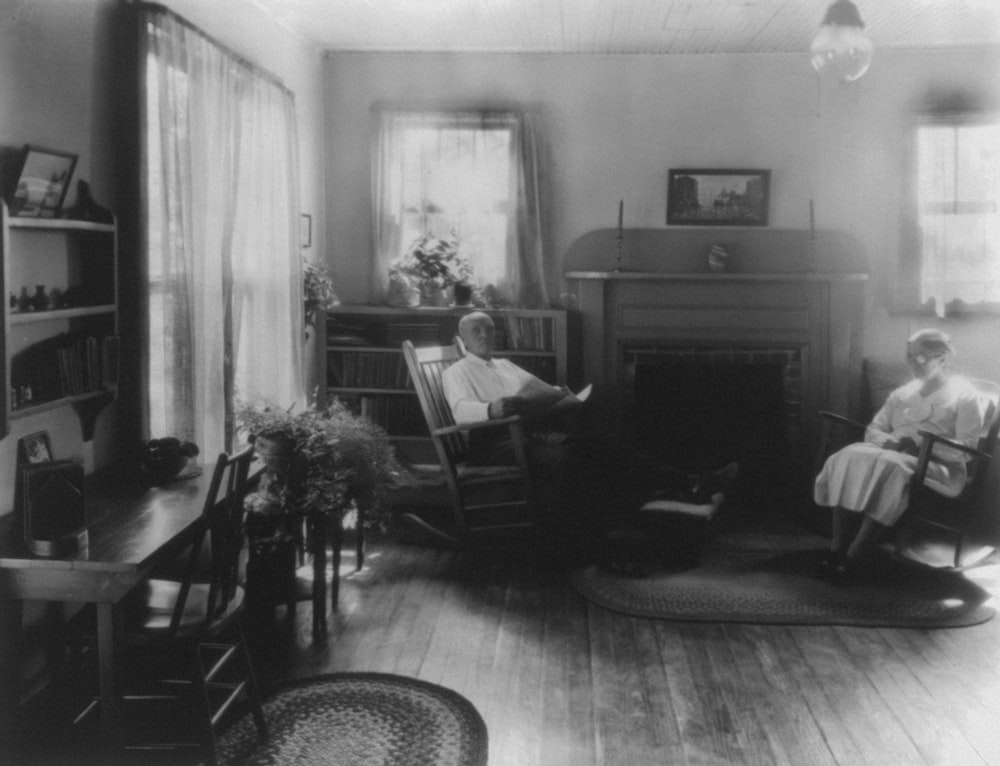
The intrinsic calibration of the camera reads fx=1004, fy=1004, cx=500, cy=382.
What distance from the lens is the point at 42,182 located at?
306 cm

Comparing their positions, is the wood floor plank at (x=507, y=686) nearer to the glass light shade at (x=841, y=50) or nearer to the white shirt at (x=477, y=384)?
the white shirt at (x=477, y=384)

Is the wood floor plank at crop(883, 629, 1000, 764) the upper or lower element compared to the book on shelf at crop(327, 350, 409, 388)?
lower

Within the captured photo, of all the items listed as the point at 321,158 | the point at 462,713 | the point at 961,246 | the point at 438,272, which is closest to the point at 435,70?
the point at 321,158

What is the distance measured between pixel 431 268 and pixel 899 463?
2882mm

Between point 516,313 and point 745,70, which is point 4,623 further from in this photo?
point 745,70

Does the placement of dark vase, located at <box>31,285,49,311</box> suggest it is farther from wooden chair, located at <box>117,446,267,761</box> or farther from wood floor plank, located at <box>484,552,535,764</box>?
wood floor plank, located at <box>484,552,535,764</box>

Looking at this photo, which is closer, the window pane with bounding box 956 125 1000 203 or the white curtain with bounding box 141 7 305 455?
the white curtain with bounding box 141 7 305 455

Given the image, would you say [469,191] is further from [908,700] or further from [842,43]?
[908,700]

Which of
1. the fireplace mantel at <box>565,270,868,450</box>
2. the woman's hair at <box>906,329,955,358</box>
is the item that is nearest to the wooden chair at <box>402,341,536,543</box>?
the fireplace mantel at <box>565,270,868,450</box>

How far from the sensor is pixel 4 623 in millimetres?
2723

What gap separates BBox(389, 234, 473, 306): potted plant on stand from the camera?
6.04m

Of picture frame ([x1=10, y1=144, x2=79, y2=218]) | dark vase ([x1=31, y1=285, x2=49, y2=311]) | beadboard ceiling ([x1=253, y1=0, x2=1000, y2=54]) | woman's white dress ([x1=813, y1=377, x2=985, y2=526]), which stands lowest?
woman's white dress ([x1=813, y1=377, x2=985, y2=526])

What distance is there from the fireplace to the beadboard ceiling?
4.56 ft

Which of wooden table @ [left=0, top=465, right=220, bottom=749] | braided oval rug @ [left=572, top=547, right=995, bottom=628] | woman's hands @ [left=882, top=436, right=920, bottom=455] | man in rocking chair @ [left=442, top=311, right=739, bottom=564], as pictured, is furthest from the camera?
man in rocking chair @ [left=442, top=311, right=739, bottom=564]
